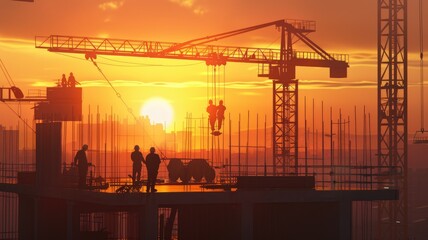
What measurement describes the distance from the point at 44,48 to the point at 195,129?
32652 mm

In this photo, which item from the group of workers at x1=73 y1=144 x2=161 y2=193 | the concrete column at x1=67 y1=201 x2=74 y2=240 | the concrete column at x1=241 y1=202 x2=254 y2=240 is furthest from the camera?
the concrete column at x1=67 y1=201 x2=74 y2=240

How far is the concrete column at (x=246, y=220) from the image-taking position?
38.3 meters

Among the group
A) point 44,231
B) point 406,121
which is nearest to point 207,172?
point 44,231

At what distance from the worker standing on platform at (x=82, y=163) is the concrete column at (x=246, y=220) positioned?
681 cm

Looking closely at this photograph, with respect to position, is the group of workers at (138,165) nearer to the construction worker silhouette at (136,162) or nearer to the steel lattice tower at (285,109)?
the construction worker silhouette at (136,162)

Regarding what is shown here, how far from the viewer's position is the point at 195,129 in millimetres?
66500

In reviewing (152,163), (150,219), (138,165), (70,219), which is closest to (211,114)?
(70,219)

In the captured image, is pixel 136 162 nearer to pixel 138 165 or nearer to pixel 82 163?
pixel 138 165

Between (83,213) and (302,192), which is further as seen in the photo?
(83,213)

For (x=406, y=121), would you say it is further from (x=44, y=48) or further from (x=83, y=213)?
(x=83, y=213)

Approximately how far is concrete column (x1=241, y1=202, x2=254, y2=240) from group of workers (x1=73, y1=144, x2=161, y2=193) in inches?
147

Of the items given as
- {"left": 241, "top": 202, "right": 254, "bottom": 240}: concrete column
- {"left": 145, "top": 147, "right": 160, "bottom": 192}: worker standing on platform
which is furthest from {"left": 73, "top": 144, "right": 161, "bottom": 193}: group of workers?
{"left": 241, "top": 202, "right": 254, "bottom": 240}: concrete column

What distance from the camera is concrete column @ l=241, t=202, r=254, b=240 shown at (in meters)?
38.3

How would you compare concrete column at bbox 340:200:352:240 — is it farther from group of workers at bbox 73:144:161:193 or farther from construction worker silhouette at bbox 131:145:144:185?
construction worker silhouette at bbox 131:145:144:185
